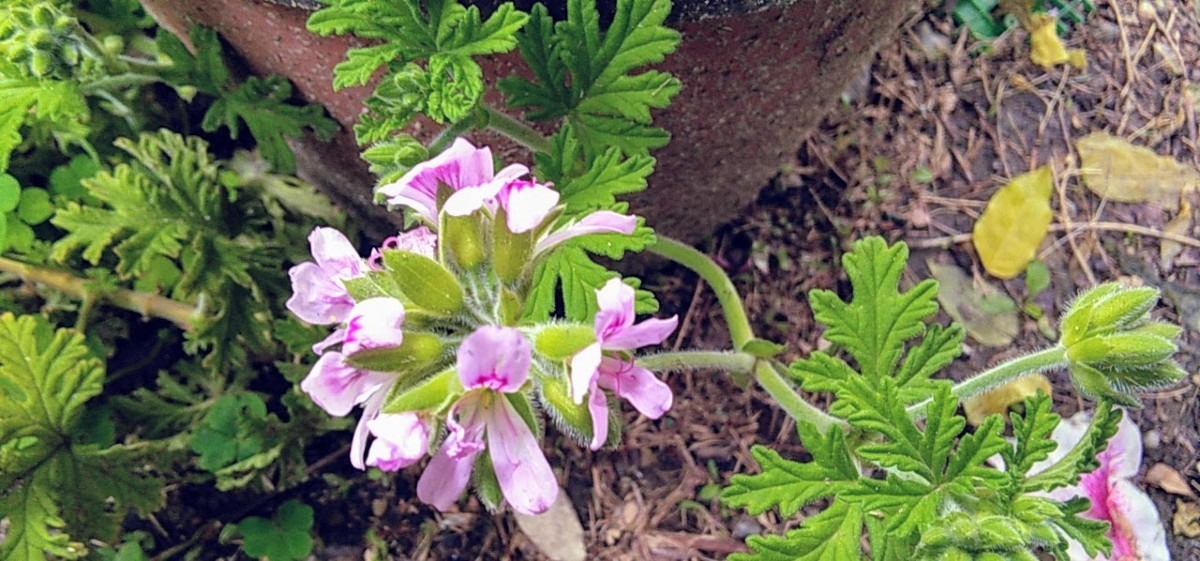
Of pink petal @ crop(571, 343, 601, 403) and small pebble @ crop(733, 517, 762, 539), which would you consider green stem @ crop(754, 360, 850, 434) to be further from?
pink petal @ crop(571, 343, 601, 403)

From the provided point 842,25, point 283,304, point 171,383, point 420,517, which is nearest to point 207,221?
point 283,304

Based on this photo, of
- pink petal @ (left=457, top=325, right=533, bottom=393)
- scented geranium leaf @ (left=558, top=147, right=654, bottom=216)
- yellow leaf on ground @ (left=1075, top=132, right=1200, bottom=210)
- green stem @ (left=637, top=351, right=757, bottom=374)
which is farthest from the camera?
yellow leaf on ground @ (left=1075, top=132, right=1200, bottom=210)

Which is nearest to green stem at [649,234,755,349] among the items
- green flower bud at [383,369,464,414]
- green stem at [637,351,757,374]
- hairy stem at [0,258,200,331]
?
green stem at [637,351,757,374]

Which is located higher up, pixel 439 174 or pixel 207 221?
pixel 439 174

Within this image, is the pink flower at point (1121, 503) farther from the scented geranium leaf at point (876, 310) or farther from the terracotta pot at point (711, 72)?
the terracotta pot at point (711, 72)

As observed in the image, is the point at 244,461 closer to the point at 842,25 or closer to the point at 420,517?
the point at 420,517

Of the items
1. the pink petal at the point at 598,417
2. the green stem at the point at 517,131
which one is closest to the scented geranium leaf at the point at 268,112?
the green stem at the point at 517,131
